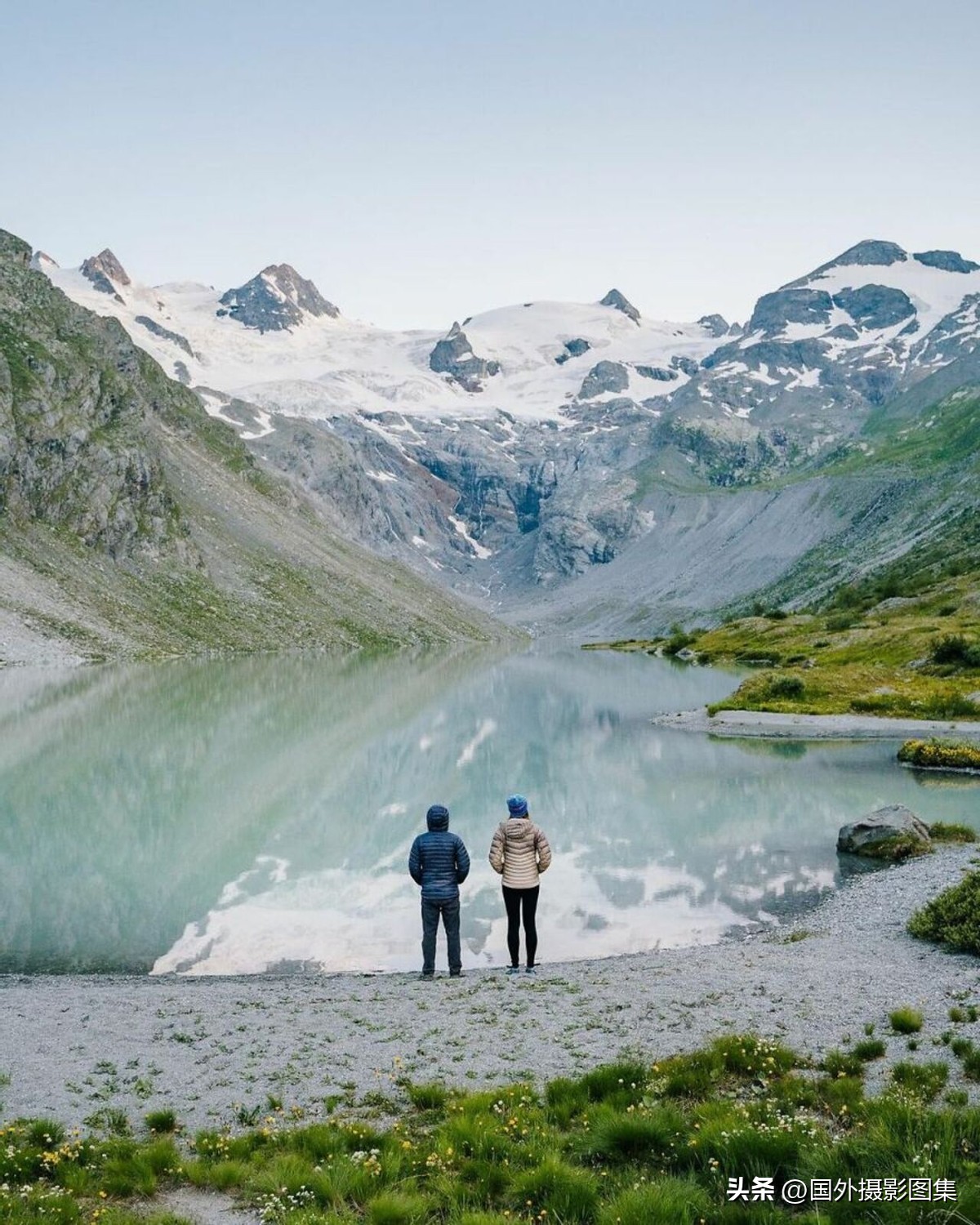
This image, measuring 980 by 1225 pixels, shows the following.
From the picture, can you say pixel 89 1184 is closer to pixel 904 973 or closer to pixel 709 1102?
pixel 709 1102

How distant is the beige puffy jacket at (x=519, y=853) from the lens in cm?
1850

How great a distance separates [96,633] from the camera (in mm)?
128500

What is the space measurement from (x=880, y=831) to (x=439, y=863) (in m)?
15.9

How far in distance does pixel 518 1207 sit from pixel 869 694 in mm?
61321

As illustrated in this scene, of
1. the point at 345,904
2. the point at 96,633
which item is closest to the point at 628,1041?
the point at 345,904

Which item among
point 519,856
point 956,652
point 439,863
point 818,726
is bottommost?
point 439,863

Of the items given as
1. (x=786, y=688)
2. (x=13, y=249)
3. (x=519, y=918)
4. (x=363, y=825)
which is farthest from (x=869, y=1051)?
(x=13, y=249)

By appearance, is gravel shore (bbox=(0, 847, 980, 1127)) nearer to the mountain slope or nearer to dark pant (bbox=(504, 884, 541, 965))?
dark pant (bbox=(504, 884, 541, 965))

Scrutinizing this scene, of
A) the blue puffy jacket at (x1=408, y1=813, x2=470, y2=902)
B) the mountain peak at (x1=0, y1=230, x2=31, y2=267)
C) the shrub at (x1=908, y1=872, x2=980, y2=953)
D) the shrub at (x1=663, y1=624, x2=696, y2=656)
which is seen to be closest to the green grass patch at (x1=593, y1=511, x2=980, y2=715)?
the shrub at (x1=663, y1=624, x2=696, y2=656)

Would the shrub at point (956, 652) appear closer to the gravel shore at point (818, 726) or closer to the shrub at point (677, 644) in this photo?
the gravel shore at point (818, 726)

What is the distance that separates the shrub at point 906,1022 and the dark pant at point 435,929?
27.9 ft

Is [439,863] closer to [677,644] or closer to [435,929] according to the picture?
[435,929]

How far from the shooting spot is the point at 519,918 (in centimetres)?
1891

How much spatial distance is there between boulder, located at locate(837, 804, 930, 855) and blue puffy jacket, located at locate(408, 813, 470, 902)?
15117 mm
